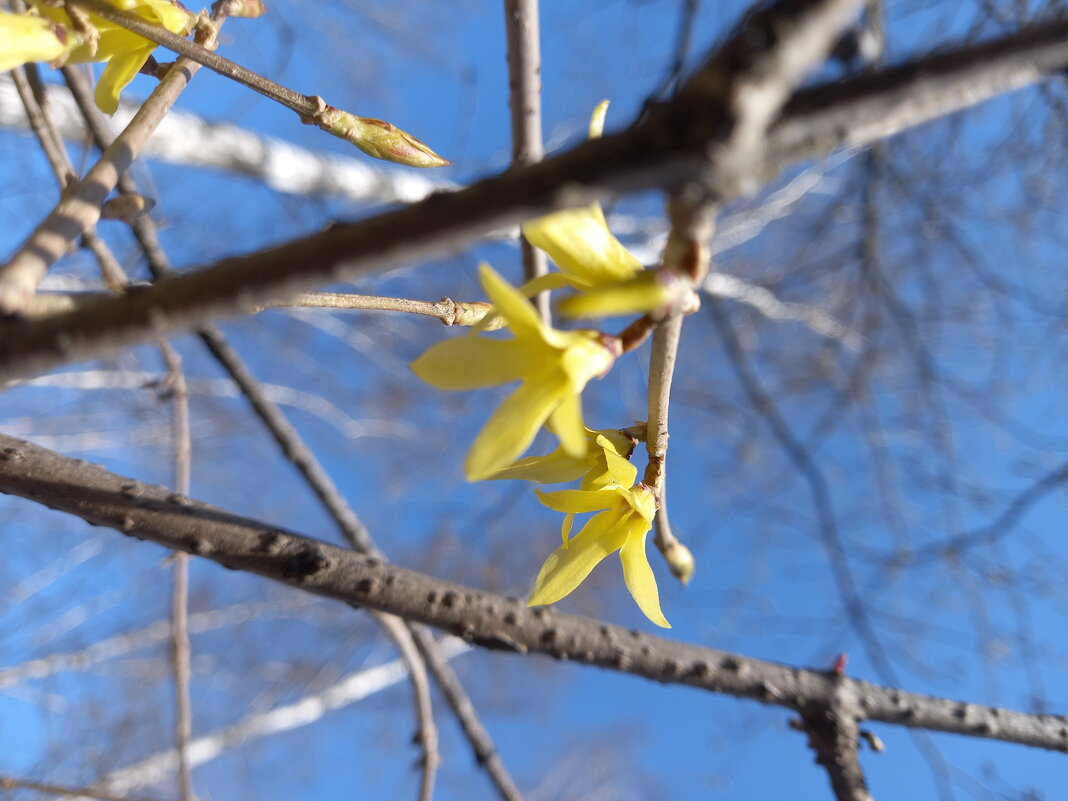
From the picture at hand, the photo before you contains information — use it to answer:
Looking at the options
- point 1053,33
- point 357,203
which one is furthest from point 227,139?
point 1053,33

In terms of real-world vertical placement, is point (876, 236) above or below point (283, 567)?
above

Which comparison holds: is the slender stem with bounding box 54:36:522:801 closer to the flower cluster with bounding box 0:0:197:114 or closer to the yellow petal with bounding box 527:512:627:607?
the flower cluster with bounding box 0:0:197:114

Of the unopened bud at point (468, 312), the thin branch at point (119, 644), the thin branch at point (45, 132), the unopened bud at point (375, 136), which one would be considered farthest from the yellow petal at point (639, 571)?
A: the thin branch at point (119, 644)

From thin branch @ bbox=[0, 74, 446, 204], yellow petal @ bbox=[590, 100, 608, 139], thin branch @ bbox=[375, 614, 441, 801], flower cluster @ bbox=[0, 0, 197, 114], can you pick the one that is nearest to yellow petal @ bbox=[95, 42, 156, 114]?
flower cluster @ bbox=[0, 0, 197, 114]

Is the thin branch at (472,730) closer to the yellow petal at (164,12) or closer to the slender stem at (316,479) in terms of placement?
the slender stem at (316,479)

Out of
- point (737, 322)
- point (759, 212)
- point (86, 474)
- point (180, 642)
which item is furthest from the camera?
point (737, 322)

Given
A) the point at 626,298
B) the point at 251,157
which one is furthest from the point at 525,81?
the point at 251,157

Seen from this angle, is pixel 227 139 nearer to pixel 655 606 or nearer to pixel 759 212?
pixel 759 212
